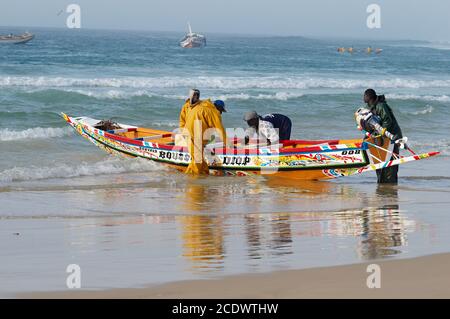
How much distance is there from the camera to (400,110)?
24.9 metres

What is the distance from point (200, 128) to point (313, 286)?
6.58 m

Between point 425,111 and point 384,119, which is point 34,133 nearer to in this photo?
point 384,119

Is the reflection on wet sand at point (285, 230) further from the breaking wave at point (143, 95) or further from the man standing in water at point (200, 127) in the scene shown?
the breaking wave at point (143, 95)

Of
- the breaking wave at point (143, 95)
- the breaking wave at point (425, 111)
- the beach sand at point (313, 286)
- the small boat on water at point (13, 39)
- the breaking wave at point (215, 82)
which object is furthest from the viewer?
the small boat on water at point (13, 39)

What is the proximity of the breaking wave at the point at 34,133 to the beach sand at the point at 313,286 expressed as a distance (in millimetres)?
10607

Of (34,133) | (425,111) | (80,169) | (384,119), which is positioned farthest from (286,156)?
(425,111)

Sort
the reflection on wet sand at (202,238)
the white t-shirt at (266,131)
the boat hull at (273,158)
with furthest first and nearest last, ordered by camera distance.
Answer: the white t-shirt at (266,131)
the boat hull at (273,158)
the reflection on wet sand at (202,238)

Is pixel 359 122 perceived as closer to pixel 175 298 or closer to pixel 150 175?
pixel 150 175

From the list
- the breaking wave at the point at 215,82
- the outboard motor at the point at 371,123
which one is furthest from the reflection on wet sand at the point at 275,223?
the breaking wave at the point at 215,82

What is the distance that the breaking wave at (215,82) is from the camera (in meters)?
29.5

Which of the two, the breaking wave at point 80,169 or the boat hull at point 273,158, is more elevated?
the boat hull at point 273,158

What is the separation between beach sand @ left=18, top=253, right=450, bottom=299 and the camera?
6207mm

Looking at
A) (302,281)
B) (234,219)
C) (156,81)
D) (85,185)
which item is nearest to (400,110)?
(156,81)

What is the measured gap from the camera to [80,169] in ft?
44.0
